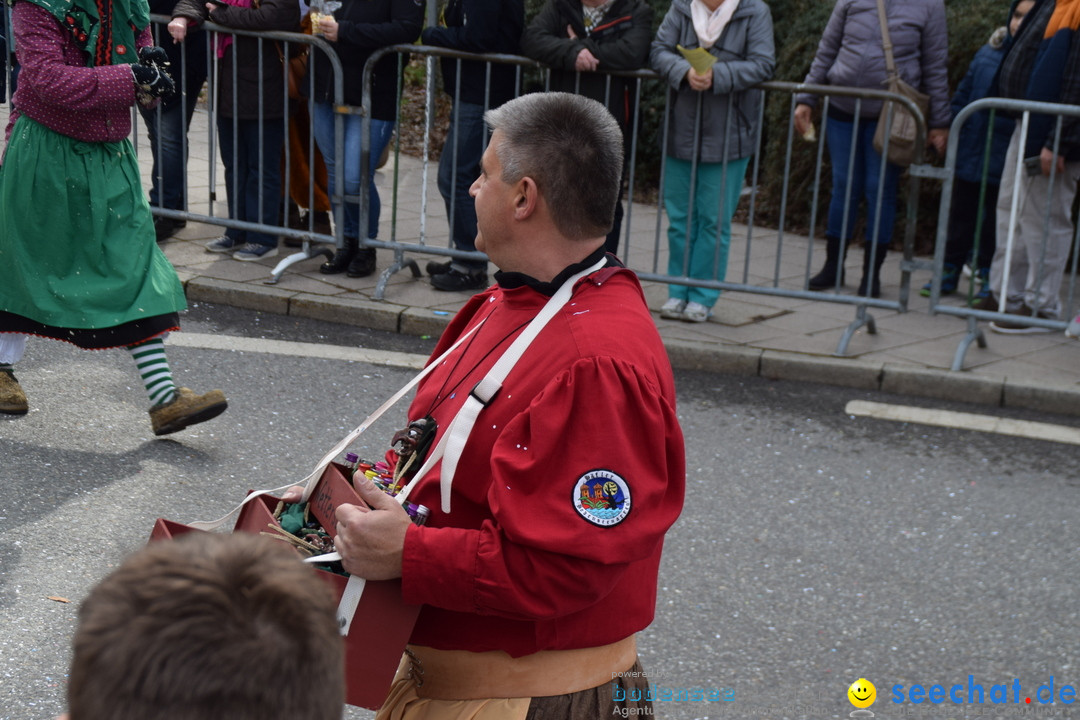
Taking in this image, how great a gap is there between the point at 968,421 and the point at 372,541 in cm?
438

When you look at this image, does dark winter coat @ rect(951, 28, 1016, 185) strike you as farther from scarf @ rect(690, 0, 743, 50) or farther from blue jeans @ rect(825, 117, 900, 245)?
scarf @ rect(690, 0, 743, 50)

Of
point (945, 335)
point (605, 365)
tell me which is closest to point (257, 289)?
point (945, 335)

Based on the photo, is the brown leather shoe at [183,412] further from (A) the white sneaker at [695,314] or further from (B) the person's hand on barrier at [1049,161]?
(B) the person's hand on barrier at [1049,161]

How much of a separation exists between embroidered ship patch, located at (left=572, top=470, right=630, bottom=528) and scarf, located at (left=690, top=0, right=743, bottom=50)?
521 cm

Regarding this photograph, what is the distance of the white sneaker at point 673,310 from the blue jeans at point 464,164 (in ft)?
3.58

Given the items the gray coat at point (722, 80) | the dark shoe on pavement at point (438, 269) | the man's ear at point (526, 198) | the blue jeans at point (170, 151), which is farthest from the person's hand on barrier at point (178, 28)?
the man's ear at point (526, 198)

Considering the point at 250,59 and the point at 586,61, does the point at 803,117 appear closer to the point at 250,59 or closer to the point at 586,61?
the point at 586,61

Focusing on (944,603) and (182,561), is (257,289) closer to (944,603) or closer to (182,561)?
(944,603)

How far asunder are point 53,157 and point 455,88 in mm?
2914

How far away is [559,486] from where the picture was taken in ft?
6.01

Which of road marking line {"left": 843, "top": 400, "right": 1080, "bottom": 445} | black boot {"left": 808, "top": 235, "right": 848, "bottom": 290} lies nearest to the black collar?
road marking line {"left": 843, "top": 400, "right": 1080, "bottom": 445}

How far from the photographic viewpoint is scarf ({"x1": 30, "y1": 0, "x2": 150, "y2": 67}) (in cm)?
454

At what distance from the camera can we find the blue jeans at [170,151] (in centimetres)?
776

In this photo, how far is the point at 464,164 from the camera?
725 centimetres
